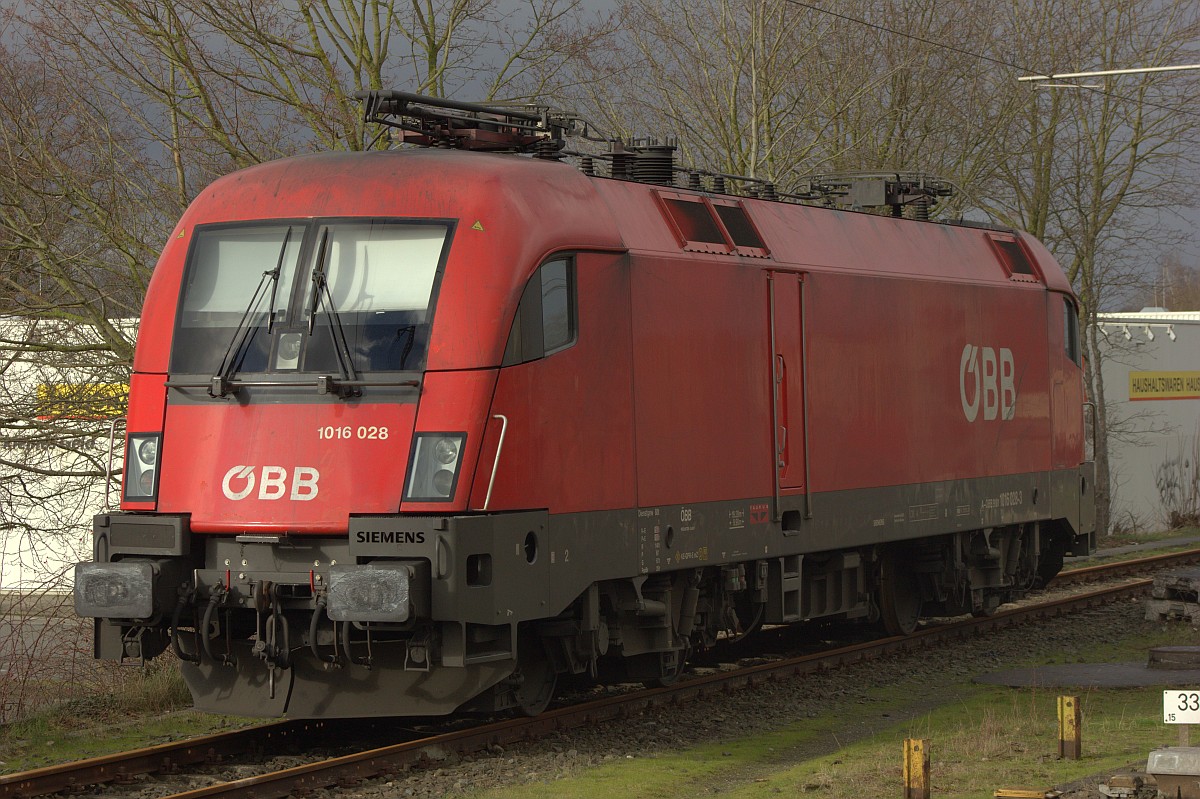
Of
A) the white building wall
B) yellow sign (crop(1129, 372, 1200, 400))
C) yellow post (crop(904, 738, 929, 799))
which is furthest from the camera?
yellow sign (crop(1129, 372, 1200, 400))

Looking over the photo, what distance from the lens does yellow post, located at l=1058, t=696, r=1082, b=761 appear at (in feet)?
30.8

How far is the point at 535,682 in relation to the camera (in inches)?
416

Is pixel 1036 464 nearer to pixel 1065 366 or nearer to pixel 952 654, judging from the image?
pixel 1065 366

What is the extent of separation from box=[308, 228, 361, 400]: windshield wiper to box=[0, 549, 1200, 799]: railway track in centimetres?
214

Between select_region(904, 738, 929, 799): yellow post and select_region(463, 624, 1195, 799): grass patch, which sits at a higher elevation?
select_region(904, 738, 929, 799): yellow post

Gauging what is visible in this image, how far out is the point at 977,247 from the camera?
16.0 m

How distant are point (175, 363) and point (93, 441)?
4613 millimetres

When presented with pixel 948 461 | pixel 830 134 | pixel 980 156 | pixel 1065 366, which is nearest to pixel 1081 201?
pixel 980 156

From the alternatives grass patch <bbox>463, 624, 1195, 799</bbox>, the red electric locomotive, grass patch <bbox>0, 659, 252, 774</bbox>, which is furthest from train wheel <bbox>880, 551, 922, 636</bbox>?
grass patch <bbox>0, 659, 252, 774</bbox>

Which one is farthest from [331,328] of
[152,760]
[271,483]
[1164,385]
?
[1164,385]

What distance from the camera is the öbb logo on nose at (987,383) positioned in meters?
15.1

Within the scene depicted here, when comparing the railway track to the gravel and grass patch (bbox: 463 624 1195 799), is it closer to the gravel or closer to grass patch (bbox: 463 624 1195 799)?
the gravel

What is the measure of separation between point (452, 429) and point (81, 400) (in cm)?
625

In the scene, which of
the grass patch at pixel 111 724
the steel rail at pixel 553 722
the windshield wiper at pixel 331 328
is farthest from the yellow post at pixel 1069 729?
the grass patch at pixel 111 724
